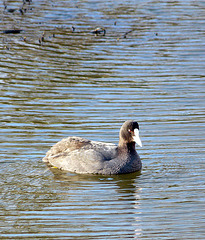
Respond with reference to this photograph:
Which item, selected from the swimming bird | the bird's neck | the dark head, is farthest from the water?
the dark head

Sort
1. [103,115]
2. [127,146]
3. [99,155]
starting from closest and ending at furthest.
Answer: [99,155], [127,146], [103,115]

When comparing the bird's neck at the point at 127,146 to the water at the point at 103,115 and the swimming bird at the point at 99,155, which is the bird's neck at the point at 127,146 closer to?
the swimming bird at the point at 99,155

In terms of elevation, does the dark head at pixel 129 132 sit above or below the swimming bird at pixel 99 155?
above

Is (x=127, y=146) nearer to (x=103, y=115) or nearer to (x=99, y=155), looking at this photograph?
(x=99, y=155)

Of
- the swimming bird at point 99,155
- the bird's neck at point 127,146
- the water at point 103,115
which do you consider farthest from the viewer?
the bird's neck at point 127,146

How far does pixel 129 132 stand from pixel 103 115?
2.66 metres

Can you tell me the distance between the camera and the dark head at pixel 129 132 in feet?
38.7

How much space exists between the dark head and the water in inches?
23.2

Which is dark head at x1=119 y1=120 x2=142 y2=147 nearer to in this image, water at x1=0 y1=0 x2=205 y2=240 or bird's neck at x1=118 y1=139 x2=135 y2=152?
bird's neck at x1=118 y1=139 x2=135 y2=152

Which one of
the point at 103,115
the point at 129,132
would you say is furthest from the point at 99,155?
the point at 103,115

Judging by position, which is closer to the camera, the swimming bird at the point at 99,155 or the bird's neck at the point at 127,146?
the swimming bird at the point at 99,155

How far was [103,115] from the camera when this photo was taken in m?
14.5

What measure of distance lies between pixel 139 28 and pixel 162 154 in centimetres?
1240

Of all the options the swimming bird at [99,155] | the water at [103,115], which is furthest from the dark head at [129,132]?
the water at [103,115]
